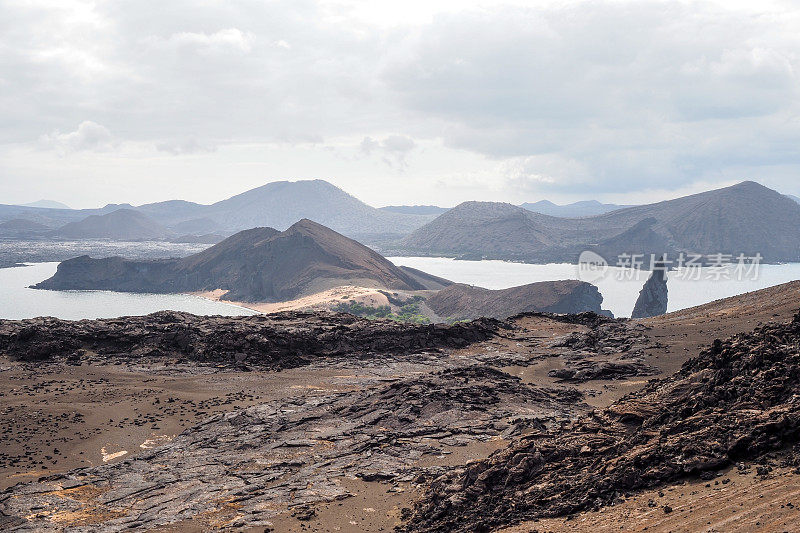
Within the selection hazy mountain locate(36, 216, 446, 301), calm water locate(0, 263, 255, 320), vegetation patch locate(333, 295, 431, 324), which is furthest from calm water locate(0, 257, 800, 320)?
vegetation patch locate(333, 295, 431, 324)

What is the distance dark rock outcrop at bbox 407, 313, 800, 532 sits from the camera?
13.7 meters

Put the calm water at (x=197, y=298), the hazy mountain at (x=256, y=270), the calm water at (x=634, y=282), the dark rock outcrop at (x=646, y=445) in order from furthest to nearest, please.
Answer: the hazy mountain at (x=256, y=270)
the calm water at (x=634, y=282)
the calm water at (x=197, y=298)
the dark rock outcrop at (x=646, y=445)

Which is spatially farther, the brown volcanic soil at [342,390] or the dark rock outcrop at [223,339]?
the dark rock outcrop at [223,339]

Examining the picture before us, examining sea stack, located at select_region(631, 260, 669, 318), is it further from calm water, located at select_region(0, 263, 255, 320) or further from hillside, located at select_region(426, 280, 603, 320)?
calm water, located at select_region(0, 263, 255, 320)

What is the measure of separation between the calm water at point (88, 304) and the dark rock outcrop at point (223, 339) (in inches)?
2707

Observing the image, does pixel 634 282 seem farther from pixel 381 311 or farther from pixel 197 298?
pixel 197 298

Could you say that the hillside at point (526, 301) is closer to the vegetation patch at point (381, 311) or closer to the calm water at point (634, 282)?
the vegetation patch at point (381, 311)

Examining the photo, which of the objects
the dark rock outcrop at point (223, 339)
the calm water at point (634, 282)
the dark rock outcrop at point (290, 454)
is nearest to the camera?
the dark rock outcrop at point (290, 454)

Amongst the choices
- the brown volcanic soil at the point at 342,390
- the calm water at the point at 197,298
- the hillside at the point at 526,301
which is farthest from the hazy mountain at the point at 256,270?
the brown volcanic soil at the point at 342,390

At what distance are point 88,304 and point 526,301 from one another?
85826mm

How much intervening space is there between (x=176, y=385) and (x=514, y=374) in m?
20.3

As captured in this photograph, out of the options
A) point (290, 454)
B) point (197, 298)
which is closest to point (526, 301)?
point (197, 298)

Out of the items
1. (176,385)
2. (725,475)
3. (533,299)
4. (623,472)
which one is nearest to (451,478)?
(623,472)

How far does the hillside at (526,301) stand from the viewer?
102 meters
